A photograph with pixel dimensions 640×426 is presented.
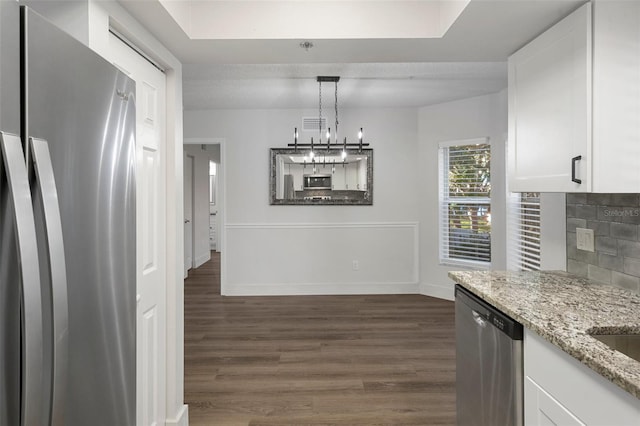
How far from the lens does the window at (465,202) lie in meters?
4.53

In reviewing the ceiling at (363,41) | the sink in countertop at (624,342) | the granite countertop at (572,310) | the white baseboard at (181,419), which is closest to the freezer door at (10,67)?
the ceiling at (363,41)

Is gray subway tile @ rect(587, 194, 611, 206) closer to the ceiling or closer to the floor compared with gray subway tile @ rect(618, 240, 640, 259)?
closer to the ceiling

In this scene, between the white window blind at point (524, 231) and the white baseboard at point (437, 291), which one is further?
the white baseboard at point (437, 291)

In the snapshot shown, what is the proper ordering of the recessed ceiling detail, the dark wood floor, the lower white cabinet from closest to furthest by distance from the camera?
1. the lower white cabinet
2. the recessed ceiling detail
3. the dark wood floor

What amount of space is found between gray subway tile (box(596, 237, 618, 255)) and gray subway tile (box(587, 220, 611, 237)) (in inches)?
0.9

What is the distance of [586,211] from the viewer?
1860 millimetres

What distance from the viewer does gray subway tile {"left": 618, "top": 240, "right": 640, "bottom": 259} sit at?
1.56 m

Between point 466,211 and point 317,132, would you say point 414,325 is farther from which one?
point 317,132

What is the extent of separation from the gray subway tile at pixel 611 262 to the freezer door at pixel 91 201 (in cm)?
198

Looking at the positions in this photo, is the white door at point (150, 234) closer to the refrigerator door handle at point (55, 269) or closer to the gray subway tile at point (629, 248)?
the refrigerator door handle at point (55, 269)

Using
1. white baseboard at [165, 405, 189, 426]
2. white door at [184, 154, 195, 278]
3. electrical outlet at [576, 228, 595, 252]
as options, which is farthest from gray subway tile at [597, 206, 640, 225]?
white door at [184, 154, 195, 278]

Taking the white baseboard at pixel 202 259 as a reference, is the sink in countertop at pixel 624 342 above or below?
above

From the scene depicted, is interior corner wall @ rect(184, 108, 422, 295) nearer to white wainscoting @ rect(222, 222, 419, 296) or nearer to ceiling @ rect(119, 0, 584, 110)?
white wainscoting @ rect(222, 222, 419, 296)

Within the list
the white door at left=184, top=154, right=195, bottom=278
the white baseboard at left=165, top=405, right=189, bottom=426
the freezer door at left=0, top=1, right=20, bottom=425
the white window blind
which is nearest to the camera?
the freezer door at left=0, top=1, right=20, bottom=425
